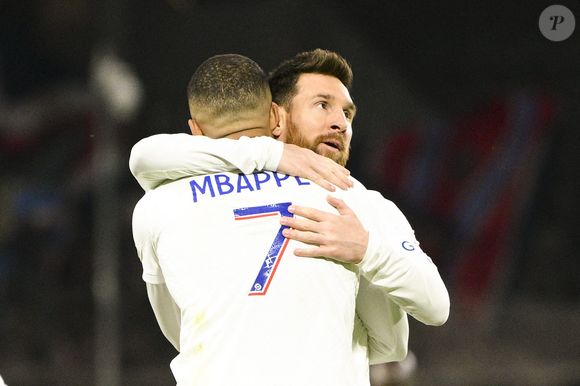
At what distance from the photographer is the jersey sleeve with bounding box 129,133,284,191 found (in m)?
1.95

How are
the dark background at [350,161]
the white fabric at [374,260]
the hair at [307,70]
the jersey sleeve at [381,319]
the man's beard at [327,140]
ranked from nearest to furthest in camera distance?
the white fabric at [374,260] < the jersey sleeve at [381,319] < the man's beard at [327,140] < the hair at [307,70] < the dark background at [350,161]

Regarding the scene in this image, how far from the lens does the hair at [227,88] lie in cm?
200

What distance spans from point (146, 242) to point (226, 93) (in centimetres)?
35

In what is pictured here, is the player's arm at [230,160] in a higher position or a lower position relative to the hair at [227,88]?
→ lower

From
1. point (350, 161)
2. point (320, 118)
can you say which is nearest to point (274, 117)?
point (320, 118)

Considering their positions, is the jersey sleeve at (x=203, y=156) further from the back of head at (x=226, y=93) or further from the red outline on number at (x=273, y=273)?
the red outline on number at (x=273, y=273)

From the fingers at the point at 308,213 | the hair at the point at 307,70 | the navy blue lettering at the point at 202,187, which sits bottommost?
the fingers at the point at 308,213

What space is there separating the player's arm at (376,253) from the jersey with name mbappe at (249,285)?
2 centimetres

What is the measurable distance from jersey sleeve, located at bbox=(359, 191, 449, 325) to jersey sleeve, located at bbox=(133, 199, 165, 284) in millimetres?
439

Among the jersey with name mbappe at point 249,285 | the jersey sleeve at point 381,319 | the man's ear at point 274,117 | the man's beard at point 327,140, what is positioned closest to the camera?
the jersey with name mbappe at point 249,285

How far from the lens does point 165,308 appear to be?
6.91 ft

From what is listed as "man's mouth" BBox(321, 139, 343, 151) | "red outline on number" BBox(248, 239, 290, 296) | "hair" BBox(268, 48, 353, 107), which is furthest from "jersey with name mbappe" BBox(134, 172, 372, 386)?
"hair" BBox(268, 48, 353, 107)

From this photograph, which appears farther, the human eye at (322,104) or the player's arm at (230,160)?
the human eye at (322,104)

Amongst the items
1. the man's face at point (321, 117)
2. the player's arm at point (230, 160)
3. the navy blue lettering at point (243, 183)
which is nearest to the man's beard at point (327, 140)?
the man's face at point (321, 117)
